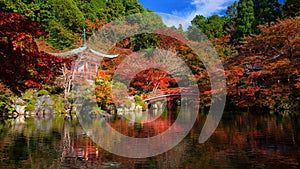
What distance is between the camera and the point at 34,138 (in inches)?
301

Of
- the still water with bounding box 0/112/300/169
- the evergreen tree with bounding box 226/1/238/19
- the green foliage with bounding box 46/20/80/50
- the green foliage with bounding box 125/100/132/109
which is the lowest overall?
the still water with bounding box 0/112/300/169

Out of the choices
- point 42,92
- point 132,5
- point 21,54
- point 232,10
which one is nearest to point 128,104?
point 42,92

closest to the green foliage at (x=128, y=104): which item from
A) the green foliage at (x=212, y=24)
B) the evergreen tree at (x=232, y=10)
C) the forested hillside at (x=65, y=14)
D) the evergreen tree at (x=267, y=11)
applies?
the forested hillside at (x=65, y=14)

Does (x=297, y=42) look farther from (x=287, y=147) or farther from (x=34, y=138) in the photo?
(x=34, y=138)

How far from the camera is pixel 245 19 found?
25.2 m

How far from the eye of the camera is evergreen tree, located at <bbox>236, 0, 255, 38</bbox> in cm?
2452

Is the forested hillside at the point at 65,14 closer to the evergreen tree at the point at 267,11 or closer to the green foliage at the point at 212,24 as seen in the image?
the green foliage at the point at 212,24

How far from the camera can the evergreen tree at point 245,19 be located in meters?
24.5

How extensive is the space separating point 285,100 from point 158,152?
32.8ft

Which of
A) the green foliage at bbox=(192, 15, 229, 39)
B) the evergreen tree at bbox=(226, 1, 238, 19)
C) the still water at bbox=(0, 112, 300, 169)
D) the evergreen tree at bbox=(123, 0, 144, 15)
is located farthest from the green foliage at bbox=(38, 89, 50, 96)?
the evergreen tree at bbox=(226, 1, 238, 19)

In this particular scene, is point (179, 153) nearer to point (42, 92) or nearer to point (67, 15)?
point (42, 92)

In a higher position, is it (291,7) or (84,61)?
(291,7)

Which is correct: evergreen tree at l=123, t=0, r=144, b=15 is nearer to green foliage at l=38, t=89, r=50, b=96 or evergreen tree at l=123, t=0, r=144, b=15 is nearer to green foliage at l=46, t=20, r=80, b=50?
green foliage at l=46, t=20, r=80, b=50

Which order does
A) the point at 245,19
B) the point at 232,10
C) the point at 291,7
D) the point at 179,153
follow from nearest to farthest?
the point at 179,153
the point at 291,7
the point at 245,19
the point at 232,10
